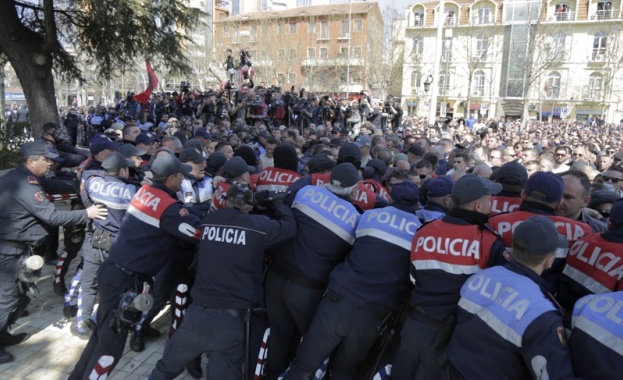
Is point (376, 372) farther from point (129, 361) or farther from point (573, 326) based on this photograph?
point (129, 361)

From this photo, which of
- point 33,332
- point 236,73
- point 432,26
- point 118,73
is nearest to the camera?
point 33,332

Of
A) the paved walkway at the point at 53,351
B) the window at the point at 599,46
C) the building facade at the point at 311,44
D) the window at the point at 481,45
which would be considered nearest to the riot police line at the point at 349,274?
the paved walkway at the point at 53,351

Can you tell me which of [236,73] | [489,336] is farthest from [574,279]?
[236,73]

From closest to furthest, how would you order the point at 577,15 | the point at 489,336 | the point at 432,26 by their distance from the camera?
1. the point at 489,336
2. the point at 577,15
3. the point at 432,26

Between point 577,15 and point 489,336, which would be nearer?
point 489,336

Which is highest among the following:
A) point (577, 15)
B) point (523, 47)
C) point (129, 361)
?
point (577, 15)

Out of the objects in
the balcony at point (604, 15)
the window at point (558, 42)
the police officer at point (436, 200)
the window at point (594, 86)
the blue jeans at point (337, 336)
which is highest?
the balcony at point (604, 15)

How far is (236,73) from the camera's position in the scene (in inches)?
758

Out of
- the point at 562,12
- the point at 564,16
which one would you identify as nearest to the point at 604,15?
the point at 564,16

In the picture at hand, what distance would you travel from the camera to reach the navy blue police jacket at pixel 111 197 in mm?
4270

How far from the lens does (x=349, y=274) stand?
10.8ft

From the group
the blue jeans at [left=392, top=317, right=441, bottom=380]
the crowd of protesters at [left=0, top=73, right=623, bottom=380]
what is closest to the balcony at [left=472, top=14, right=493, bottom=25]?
the crowd of protesters at [left=0, top=73, right=623, bottom=380]

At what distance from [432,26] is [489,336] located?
55229 mm

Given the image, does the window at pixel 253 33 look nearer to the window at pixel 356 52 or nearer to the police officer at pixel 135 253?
the window at pixel 356 52
